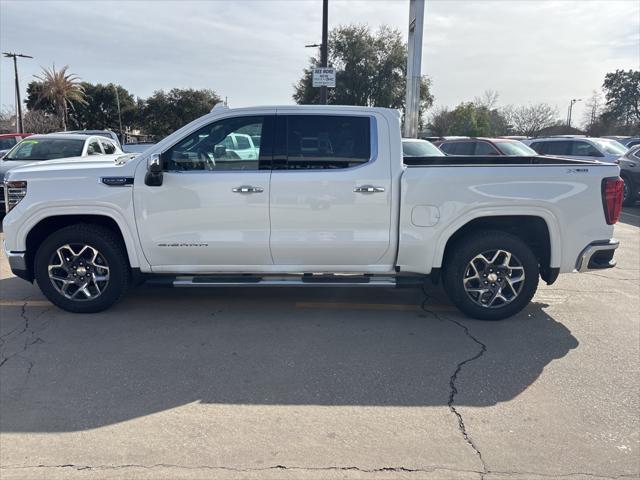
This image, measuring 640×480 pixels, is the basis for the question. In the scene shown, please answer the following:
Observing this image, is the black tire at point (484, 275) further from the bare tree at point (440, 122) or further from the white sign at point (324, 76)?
the bare tree at point (440, 122)

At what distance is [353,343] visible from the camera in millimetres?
4383

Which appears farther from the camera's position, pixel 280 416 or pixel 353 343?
pixel 353 343

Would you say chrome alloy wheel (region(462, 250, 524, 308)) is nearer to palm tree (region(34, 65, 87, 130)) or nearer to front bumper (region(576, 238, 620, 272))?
front bumper (region(576, 238, 620, 272))

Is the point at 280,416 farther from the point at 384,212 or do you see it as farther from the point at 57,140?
the point at 57,140

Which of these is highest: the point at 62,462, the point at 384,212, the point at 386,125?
the point at 386,125

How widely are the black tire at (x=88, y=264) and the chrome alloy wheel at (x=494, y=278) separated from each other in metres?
3.39

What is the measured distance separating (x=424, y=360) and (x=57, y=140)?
33.3 ft

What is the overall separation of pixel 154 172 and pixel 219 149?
639 millimetres

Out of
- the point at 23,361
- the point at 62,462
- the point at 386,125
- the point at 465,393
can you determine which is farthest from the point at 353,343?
the point at 23,361

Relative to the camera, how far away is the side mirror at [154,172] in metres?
4.57

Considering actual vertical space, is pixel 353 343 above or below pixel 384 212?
below

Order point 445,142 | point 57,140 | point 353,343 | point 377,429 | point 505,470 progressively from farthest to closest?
point 445,142
point 57,140
point 353,343
point 377,429
point 505,470

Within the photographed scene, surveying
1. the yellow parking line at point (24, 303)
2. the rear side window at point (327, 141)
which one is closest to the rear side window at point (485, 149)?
the rear side window at point (327, 141)

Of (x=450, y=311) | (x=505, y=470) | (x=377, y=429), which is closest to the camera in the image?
(x=505, y=470)
